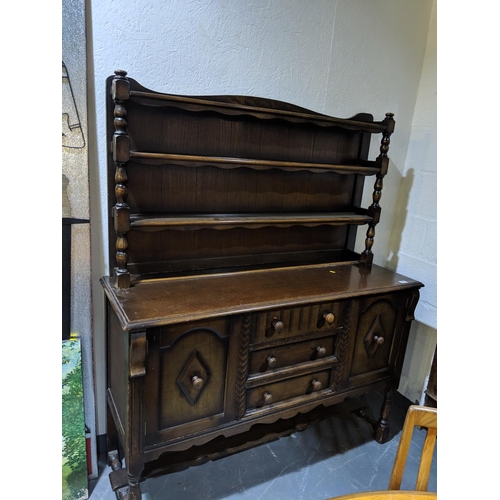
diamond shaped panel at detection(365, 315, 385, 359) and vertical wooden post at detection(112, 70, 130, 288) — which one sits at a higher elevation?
vertical wooden post at detection(112, 70, 130, 288)

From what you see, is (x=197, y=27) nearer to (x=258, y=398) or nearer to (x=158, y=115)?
(x=158, y=115)

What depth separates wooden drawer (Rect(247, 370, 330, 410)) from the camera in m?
1.55

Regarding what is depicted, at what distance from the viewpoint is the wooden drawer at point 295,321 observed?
1467 millimetres

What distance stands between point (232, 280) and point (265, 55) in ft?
3.38

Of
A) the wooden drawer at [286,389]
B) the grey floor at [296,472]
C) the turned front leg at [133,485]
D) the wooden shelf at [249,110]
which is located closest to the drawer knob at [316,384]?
the wooden drawer at [286,389]

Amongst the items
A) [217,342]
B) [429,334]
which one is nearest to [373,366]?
[429,334]

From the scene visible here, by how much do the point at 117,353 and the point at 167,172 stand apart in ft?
2.47

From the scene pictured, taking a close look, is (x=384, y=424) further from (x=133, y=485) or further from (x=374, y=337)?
(x=133, y=485)

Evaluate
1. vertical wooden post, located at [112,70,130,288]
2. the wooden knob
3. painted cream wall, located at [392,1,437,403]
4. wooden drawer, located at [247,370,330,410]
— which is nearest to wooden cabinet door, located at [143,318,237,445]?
the wooden knob

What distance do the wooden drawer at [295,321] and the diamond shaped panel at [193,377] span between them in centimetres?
22

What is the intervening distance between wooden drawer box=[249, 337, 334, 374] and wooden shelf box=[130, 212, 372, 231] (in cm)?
52

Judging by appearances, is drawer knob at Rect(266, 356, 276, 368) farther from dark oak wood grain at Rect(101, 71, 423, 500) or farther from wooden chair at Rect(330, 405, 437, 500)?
wooden chair at Rect(330, 405, 437, 500)

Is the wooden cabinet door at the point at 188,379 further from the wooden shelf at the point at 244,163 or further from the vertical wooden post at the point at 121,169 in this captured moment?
the wooden shelf at the point at 244,163

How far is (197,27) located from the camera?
5.16 ft
